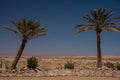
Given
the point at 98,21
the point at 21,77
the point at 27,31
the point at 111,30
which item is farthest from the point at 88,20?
the point at 21,77

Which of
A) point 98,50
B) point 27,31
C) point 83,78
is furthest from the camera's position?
point 98,50

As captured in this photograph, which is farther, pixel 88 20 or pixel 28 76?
pixel 88 20

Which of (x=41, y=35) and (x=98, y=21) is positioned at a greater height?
(x=98, y=21)

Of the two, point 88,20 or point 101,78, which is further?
point 88,20

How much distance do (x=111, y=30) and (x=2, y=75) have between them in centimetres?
1388

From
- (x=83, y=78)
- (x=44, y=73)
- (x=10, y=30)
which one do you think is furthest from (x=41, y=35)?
(x=83, y=78)

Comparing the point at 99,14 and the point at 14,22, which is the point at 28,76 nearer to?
the point at 14,22

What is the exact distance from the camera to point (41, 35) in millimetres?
22688

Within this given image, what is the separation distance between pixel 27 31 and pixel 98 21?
8797 mm

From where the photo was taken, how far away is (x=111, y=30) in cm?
2481

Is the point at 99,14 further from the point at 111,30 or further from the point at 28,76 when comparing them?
the point at 28,76

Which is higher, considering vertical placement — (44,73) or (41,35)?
(41,35)

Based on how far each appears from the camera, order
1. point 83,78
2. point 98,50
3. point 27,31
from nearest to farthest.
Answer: point 83,78
point 27,31
point 98,50

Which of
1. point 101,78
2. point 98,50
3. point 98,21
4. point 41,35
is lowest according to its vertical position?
point 101,78
